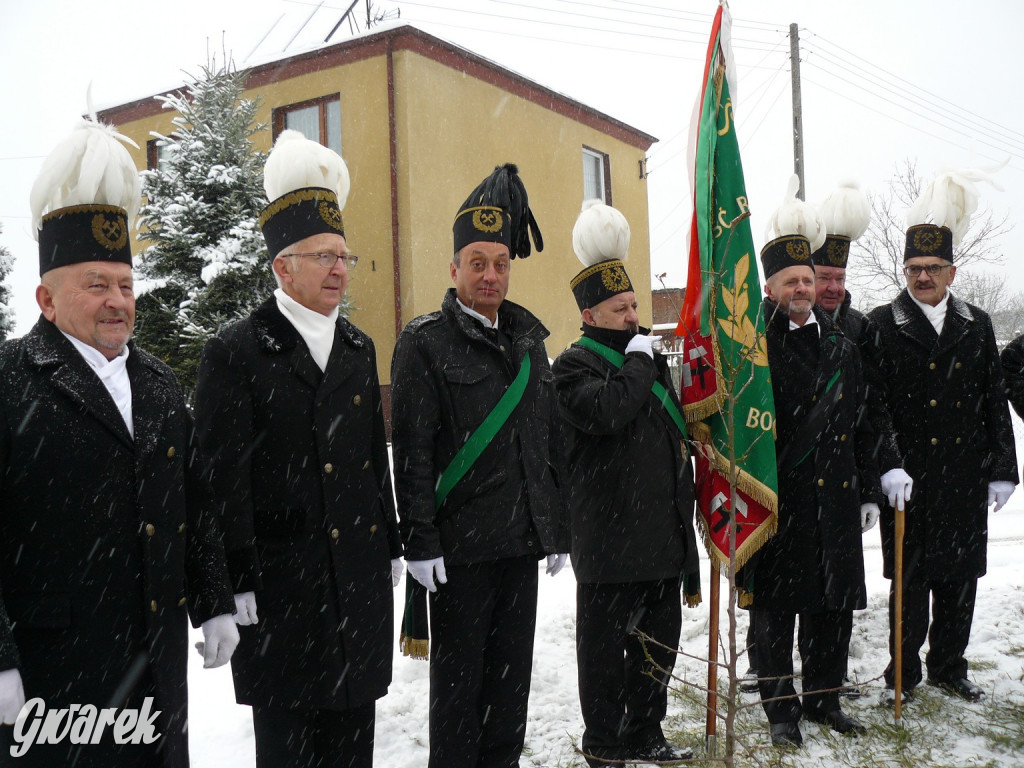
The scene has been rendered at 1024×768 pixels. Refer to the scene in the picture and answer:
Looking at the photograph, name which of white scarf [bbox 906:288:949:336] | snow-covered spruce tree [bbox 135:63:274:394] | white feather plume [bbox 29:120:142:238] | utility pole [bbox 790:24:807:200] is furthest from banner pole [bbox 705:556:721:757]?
utility pole [bbox 790:24:807:200]

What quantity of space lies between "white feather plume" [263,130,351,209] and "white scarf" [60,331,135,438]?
904mm

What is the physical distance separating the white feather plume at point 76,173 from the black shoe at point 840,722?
12.4ft

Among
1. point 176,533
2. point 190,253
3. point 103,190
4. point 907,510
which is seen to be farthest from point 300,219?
point 190,253

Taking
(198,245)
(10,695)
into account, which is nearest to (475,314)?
(10,695)

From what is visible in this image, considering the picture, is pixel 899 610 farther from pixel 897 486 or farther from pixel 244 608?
pixel 244 608

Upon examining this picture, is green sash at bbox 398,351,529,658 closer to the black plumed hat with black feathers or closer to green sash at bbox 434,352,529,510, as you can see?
green sash at bbox 434,352,529,510

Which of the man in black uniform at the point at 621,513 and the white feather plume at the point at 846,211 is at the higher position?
the white feather plume at the point at 846,211

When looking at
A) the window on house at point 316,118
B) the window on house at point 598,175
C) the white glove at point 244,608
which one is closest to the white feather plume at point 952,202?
the white glove at point 244,608

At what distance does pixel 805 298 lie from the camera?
167 inches

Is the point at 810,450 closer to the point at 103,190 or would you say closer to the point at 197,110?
the point at 103,190

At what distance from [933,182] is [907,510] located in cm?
187

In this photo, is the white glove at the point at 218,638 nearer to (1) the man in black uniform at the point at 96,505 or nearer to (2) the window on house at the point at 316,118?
(1) the man in black uniform at the point at 96,505

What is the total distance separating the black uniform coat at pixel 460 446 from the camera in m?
3.26

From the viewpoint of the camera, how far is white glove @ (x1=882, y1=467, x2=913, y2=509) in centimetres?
439
